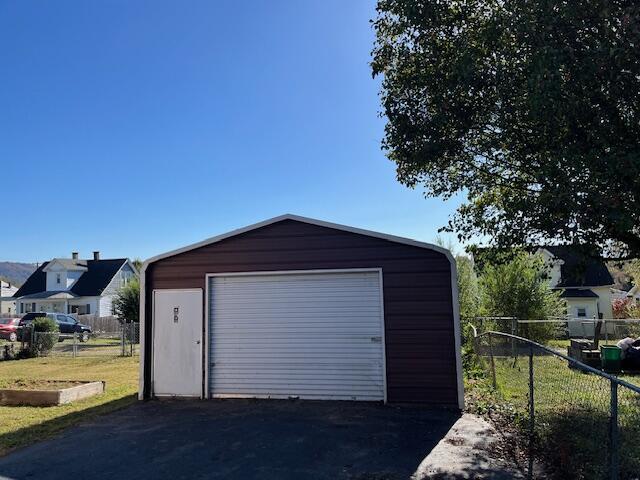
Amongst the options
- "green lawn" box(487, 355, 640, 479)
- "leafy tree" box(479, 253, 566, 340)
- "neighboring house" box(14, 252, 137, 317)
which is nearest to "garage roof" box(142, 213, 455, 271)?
"green lawn" box(487, 355, 640, 479)

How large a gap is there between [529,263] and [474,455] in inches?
563

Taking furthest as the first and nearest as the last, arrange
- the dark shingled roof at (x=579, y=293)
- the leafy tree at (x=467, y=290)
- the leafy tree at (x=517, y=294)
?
the dark shingled roof at (x=579, y=293), the leafy tree at (x=517, y=294), the leafy tree at (x=467, y=290)

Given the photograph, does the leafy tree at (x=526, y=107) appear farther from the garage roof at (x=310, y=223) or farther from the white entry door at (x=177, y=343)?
the white entry door at (x=177, y=343)

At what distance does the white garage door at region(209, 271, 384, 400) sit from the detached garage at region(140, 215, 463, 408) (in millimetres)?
19

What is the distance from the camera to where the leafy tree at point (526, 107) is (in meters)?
5.81

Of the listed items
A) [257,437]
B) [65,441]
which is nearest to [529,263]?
[257,437]

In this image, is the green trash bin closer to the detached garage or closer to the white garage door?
the detached garage

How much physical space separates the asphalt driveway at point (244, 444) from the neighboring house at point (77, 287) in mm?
34491

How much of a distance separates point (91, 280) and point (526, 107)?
41.4 m

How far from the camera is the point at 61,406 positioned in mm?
9062

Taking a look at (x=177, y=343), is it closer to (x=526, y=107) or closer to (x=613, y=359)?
(x=526, y=107)

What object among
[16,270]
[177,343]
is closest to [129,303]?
[177,343]

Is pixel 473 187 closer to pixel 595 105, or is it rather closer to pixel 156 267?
pixel 595 105

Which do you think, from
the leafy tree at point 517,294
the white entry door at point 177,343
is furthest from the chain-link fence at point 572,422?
the leafy tree at point 517,294
